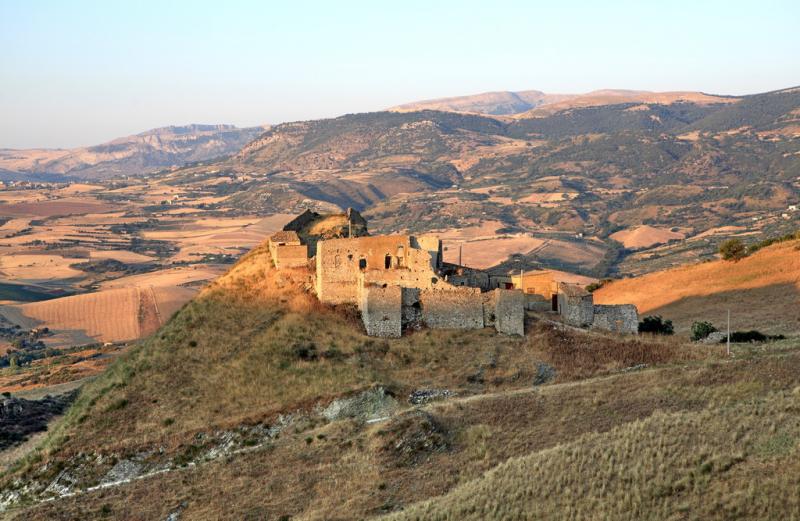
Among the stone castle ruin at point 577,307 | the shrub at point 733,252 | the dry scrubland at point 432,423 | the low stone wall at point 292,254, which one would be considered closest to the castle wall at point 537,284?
the stone castle ruin at point 577,307

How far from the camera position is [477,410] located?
29.9m

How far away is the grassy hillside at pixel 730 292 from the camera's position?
176ft

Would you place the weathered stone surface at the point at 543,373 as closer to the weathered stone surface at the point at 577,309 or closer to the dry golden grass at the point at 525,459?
the dry golden grass at the point at 525,459

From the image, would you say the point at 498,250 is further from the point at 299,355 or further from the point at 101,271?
the point at 299,355

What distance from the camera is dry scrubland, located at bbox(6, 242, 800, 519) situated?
21219 millimetres

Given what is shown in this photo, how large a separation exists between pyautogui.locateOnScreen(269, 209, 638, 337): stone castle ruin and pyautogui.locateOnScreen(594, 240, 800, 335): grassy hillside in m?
13.3

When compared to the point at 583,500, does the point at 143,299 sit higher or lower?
lower

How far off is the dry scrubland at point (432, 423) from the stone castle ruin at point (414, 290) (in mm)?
935

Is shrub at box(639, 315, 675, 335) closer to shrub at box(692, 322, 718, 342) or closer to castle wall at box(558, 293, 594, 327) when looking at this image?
shrub at box(692, 322, 718, 342)

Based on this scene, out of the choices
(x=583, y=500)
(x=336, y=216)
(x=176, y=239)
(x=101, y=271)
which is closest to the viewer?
(x=583, y=500)

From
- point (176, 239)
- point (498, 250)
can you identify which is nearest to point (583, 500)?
point (498, 250)

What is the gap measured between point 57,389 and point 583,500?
41.3m

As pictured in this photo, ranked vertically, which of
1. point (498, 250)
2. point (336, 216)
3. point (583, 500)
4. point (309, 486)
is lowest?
point (498, 250)

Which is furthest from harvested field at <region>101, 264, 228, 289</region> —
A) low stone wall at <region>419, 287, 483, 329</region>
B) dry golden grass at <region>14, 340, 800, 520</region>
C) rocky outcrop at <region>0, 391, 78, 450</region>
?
dry golden grass at <region>14, 340, 800, 520</region>
